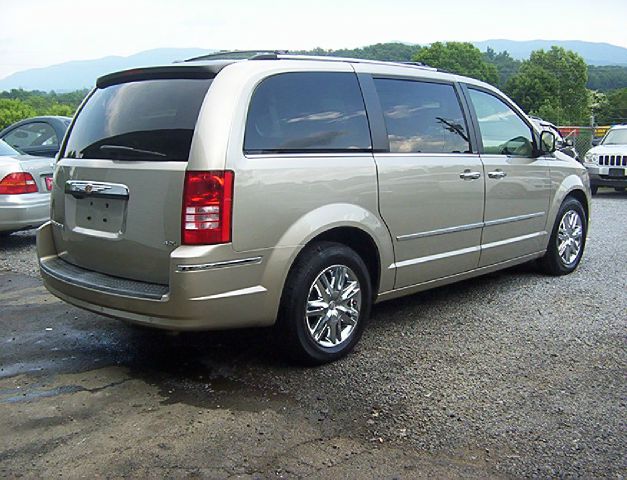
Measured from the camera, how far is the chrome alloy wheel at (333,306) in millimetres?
4055

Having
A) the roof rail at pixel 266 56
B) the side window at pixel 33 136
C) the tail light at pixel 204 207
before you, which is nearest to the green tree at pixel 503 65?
the side window at pixel 33 136

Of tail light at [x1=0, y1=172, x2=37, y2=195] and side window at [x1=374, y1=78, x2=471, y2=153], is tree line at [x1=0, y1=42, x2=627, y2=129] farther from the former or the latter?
side window at [x1=374, y1=78, x2=471, y2=153]

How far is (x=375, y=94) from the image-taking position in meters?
4.50

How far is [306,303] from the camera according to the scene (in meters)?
3.96

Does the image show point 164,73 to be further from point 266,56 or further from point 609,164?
point 609,164

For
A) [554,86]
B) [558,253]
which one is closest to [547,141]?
[558,253]

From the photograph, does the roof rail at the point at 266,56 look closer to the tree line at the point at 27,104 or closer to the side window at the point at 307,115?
the side window at the point at 307,115

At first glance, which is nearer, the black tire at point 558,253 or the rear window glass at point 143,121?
the rear window glass at point 143,121

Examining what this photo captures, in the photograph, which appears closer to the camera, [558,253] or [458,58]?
[558,253]

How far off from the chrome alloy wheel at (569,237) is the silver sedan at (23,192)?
573 centimetres

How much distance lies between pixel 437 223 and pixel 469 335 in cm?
83

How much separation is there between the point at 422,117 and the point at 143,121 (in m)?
2.04

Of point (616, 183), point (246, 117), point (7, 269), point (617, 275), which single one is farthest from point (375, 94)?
point (616, 183)

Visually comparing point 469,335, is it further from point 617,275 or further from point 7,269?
point 7,269
